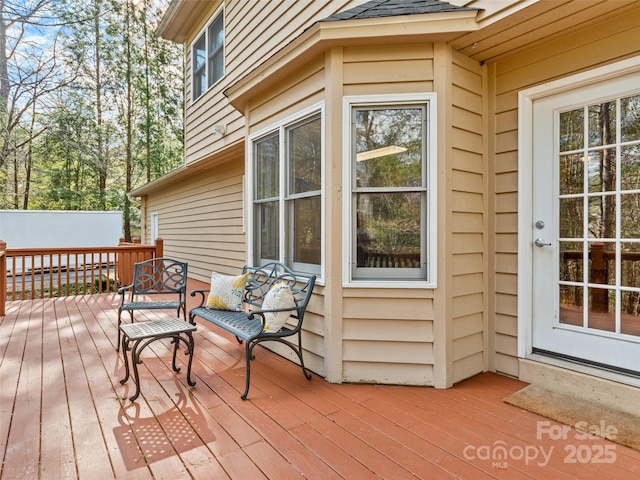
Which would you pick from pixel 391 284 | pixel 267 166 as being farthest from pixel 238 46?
pixel 391 284

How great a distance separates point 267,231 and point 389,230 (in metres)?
1.46

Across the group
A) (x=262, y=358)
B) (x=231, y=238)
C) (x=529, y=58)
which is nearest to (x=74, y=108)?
(x=231, y=238)

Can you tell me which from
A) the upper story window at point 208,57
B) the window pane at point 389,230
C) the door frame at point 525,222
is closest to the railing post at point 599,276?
the door frame at point 525,222

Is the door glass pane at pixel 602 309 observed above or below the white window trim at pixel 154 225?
below

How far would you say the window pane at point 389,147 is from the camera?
2752 mm

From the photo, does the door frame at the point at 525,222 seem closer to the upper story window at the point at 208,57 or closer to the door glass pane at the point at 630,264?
the door glass pane at the point at 630,264

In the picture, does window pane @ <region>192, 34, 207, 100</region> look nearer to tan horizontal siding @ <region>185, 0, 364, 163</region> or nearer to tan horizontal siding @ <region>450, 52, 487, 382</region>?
tan horizontal siding @ <region>185, 0, 364, 163</region>

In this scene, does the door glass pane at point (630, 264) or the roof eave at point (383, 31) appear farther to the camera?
the roof eave at point (383, 31)

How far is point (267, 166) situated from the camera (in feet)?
12.3

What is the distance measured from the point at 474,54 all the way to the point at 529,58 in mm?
400

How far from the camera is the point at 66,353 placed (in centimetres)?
352

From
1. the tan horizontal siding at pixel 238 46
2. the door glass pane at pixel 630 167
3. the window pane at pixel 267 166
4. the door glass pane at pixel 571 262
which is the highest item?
the tan horizontal siding at pixel 238 46

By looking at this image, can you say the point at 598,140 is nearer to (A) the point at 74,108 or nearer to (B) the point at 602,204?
(B) the point at 602,204

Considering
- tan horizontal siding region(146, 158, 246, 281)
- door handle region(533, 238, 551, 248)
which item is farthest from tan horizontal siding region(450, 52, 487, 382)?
tan horizontal siding region(146, 158, 246, 281)
